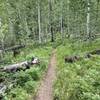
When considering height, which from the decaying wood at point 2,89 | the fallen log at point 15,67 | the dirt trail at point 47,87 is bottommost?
the dirt trail at point 47,87

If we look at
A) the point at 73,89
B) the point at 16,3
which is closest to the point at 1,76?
the point at 73,89

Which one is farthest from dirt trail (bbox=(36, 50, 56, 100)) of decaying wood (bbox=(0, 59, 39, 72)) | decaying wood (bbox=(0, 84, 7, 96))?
decaying wood (bbox=(0, 84, 7, 96))

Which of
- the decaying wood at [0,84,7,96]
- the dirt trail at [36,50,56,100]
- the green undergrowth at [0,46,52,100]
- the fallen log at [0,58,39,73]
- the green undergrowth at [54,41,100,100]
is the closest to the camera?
the green undergrowth at [54,41,100,100]

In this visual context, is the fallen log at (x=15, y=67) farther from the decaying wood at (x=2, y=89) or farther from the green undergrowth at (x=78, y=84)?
the decaying wood at (x=2, y=89)

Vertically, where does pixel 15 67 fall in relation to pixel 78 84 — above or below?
below

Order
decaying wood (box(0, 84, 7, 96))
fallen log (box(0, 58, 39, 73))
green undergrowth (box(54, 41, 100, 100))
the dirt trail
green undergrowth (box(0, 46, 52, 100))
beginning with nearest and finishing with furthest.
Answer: green undergrowth (box(54, 41, 100, 100))
decaying wood (box(0, 84, 7, 96))
green undergrowth (box(0, 46, 52, 100))
the dirt trail
fallen log (box(0, 58, 39, 73))

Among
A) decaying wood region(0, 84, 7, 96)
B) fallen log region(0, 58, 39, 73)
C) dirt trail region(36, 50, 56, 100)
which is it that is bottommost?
dirt trail region(36, 50, 56, 100)

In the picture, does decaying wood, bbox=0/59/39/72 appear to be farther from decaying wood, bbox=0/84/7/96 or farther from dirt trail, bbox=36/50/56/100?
decaying wood, bbox=0/84/7/96

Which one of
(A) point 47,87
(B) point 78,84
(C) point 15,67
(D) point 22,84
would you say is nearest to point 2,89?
(D) point 22,84

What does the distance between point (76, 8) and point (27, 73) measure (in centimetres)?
2972

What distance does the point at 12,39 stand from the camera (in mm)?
48812

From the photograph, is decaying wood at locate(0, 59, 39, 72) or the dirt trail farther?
decaying wood at locate(0, 59, 39, 72)

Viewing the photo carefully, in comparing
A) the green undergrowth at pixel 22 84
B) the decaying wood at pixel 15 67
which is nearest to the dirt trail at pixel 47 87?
the green undergrowth at pixel 22 84

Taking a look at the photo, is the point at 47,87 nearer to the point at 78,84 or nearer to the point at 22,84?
the point at 22,84
